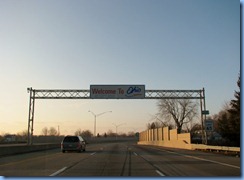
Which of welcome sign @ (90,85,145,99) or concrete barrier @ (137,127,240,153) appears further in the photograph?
welcome sign @ (90,85,145,99)

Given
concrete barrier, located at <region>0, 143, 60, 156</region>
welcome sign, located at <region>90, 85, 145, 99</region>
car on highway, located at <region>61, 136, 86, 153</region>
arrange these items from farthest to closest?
welcome sign, located at <region>90, 85, 145, 99</region>, car on highway, located at <region>61, 136, 86, 153</region>, concrete barrier, located at <region>0, 143, 60, 156</region>

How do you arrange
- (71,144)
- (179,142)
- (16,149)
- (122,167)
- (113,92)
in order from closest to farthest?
(122,167), (16,149), (71,144), (113,92), (179,142)

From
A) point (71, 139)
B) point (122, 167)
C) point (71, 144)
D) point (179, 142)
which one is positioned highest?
point (71, 139)

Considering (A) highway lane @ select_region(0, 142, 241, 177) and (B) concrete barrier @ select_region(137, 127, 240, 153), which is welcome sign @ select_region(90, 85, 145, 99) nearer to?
(B) concrete barrier @ select_region(137, 127, 240, 153)

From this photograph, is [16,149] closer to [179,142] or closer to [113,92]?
[113,92]

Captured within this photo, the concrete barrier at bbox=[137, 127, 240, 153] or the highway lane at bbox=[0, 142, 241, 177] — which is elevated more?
the concrete barrier at bbox=[137, 127, 240, 153]

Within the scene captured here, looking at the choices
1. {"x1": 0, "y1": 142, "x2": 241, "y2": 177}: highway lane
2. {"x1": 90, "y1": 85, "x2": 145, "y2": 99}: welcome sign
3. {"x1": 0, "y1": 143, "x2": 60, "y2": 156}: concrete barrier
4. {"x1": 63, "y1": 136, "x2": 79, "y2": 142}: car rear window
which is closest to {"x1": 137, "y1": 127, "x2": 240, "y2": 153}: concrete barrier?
{"x1": 90, "y1": 85, "x2": 145, "y2": 99}: welcome sign

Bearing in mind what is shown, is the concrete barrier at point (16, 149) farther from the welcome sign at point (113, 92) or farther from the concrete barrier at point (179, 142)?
the concrete barrier at point (179, 142)

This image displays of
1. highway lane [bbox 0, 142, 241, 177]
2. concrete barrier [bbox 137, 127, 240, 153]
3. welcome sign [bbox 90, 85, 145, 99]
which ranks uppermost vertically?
welcome sign [bbox 90, 85, 145, 99]

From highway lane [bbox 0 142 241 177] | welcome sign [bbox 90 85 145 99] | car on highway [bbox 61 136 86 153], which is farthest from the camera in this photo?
welcome sign [bbox 90 85 145 99]

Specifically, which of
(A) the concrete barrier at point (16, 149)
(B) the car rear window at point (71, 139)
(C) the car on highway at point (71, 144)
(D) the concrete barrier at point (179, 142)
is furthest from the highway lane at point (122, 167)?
(D) the concrete barrier at point (179, 142)

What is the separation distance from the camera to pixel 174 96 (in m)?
45.1

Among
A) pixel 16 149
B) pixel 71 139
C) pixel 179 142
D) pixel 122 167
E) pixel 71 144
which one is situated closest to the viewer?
A: pixel 122 167

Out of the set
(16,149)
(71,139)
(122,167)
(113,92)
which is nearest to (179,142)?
(113,92)
